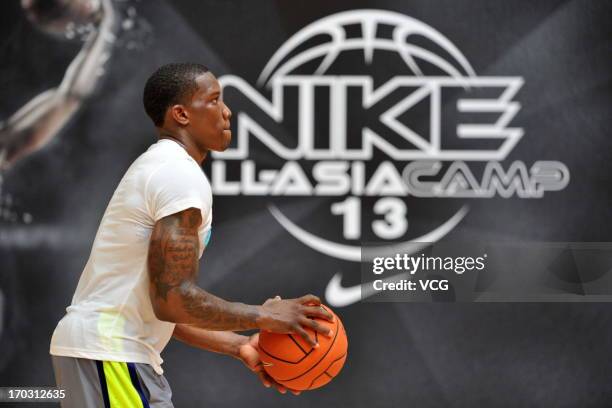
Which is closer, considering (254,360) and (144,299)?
(144,299)

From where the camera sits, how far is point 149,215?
2.57 m

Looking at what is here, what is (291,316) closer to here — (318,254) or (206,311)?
(206,311)

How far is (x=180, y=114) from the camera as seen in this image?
283cm

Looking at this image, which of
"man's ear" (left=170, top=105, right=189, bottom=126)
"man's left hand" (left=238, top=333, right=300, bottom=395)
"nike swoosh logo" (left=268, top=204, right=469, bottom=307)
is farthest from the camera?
"nike swoosh logo" (left=268, top=204, right=469, bottom=307)

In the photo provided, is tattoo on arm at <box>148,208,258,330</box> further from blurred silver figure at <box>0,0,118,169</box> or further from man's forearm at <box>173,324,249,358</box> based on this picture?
blurred silver figure at <box>0,0,118,169</box>

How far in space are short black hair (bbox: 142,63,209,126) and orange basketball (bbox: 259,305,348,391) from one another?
79cm

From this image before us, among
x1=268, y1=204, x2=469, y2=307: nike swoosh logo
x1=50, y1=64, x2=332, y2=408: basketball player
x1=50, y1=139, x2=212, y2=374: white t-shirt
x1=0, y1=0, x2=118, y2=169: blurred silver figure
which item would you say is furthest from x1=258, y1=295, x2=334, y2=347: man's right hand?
x1=0, y1=0, x2=118, y2=169: blurred silver figure

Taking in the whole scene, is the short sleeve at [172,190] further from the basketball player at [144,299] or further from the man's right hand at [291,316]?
the man's right hand at [291,316]

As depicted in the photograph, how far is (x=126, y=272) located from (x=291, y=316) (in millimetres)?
502

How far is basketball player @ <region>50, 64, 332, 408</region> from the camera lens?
2.52 metres

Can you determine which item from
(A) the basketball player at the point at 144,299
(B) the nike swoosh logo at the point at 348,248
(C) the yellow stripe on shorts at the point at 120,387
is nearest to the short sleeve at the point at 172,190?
(A) the basketball player at the point at 144,299

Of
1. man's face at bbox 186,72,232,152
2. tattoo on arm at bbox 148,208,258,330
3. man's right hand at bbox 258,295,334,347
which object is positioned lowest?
man's right hand at bbox 258,295,334,347

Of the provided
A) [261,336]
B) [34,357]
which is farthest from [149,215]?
[34,357]

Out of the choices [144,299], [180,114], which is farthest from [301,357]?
[180,114]
